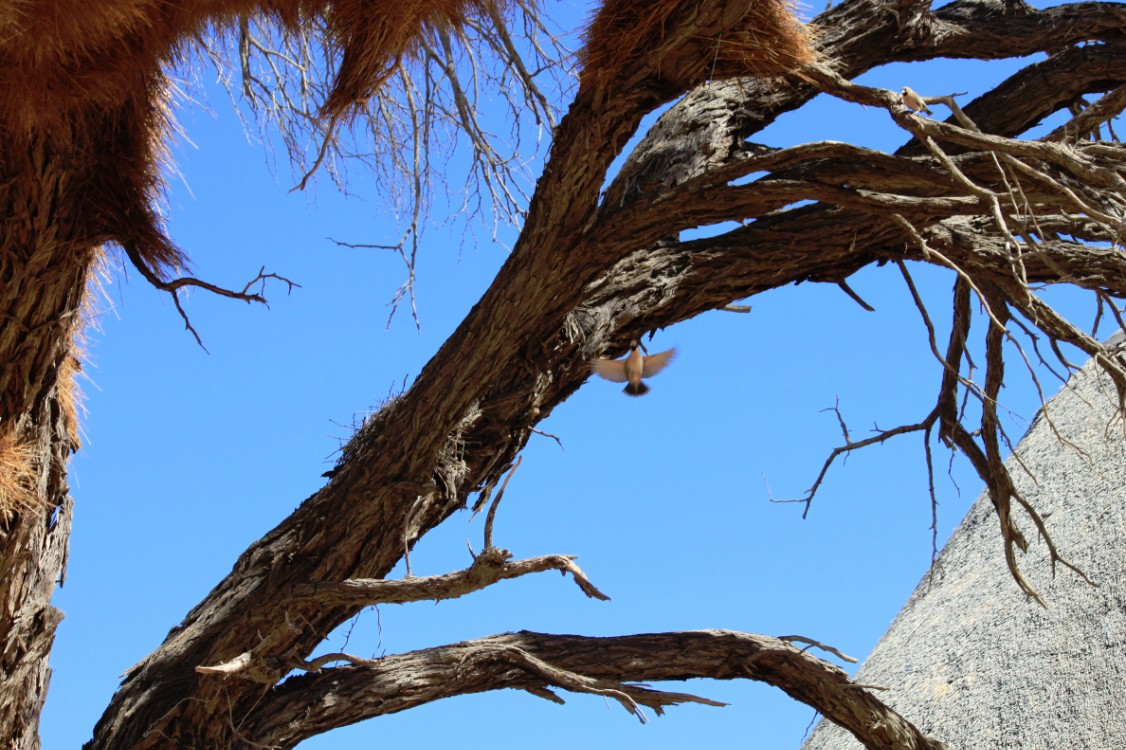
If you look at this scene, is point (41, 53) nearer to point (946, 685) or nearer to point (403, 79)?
point (403, 79)

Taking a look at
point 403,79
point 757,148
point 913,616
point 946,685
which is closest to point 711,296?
point 757,148

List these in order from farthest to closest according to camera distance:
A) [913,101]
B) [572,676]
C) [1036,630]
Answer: [1036,630] < [572,676] < [913,101]

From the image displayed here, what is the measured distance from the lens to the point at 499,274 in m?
3.64

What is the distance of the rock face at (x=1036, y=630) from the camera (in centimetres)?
507

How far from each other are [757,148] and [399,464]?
1611mm

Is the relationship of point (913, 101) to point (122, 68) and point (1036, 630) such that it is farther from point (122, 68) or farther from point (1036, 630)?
point (1036, 630)

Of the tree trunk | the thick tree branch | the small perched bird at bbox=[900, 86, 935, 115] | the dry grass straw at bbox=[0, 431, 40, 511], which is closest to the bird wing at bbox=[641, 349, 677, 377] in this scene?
the thick tree branch

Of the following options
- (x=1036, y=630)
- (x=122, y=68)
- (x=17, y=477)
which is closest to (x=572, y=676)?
(x=17, y=477)

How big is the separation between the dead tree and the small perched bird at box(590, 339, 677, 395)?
10 centimetres

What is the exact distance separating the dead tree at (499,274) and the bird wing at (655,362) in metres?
0.34

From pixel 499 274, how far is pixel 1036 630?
3.53m

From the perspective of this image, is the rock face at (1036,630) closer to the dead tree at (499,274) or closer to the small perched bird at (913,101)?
the dead tree at (499,274)

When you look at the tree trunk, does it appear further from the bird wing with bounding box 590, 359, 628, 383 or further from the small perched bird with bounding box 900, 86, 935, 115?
the small perched bird with bounding box 900, 86, 935, 115

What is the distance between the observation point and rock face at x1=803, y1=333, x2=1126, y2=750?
16.6 ft
